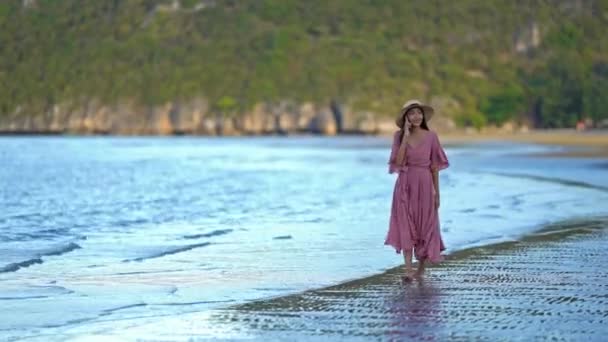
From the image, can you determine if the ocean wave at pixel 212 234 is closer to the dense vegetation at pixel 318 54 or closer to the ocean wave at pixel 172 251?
the ocean wave at pixel 172 251

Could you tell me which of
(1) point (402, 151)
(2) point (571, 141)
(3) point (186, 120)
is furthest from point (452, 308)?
(3) point (186, 120)

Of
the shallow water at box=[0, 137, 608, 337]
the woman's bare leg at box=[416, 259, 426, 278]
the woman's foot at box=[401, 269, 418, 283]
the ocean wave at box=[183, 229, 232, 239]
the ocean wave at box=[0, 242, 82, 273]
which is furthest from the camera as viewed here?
the ocean wave at box=[183, 229, 232, 239]

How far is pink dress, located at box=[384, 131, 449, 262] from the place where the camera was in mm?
11375

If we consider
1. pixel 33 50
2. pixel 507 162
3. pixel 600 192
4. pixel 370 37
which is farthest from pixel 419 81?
pixel 600 192

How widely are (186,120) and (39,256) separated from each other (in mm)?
150459

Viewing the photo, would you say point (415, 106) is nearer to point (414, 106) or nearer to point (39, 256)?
point (414, 106)

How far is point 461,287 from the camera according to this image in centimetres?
1089

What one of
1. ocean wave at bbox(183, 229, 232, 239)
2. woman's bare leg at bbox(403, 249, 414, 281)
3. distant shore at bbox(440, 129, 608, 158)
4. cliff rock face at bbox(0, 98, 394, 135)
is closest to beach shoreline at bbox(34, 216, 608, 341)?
woman's bare leg at bbox(403, 249, 414, 281)

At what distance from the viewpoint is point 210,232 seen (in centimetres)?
1819

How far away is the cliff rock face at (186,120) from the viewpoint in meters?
152

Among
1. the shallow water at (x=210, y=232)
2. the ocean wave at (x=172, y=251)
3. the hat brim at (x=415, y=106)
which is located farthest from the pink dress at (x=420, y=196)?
the ocean wave at (x=172, y=251)

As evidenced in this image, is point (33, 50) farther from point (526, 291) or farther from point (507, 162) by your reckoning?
point (526, 291)

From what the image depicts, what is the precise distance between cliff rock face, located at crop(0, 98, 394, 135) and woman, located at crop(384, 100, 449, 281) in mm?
134311

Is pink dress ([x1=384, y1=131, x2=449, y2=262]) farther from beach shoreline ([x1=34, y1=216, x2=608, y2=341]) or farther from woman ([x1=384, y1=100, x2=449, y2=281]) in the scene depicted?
A: beach shoreline ([x1=34, y1=216, x2=608, y2=341])
